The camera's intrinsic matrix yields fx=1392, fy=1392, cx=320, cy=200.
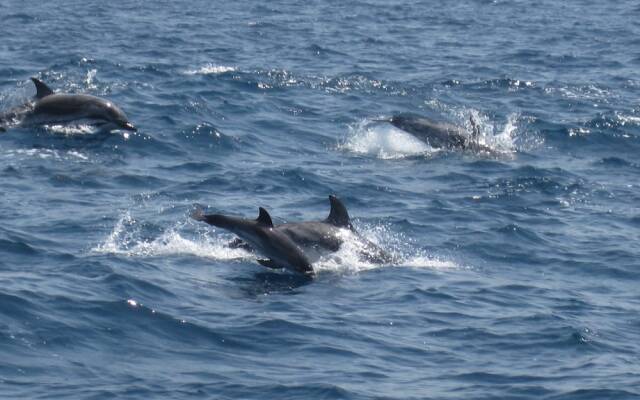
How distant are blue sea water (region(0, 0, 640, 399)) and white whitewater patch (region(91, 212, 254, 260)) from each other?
5 centimetres

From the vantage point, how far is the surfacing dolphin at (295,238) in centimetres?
1805

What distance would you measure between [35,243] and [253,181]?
5.74 metres

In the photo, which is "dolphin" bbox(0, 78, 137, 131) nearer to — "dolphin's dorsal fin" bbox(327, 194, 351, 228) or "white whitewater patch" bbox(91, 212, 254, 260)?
"white whitewater patch" bbox(91, 212, 254, 260)

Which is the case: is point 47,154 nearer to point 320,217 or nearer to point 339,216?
point 320,217

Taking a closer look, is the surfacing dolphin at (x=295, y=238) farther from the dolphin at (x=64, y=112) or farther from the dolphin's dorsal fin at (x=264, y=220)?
the dolphin at (x=64, y=112)

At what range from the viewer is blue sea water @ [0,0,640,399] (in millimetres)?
14164

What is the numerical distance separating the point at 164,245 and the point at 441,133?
382 inches

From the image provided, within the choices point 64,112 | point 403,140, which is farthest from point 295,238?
point 403,140

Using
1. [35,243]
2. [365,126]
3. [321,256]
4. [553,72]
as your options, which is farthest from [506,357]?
[553,72]

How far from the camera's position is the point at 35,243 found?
59.9ft

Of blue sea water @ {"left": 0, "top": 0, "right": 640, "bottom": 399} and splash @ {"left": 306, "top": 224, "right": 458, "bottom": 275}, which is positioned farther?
splash @ {"left": 306, "top": 224, "right": 458, "bottom": 275}

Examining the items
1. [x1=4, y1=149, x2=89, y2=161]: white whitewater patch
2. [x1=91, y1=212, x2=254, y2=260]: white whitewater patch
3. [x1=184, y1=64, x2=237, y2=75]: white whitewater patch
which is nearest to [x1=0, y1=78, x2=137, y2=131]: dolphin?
[x1=4, y1=149, x2=89, y2=161]: white whitewater patch

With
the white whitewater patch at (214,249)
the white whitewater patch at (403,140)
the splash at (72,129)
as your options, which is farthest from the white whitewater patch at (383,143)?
the white whitewater patch at (214,249)

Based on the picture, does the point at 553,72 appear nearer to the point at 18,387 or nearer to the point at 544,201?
the point at 544,201
